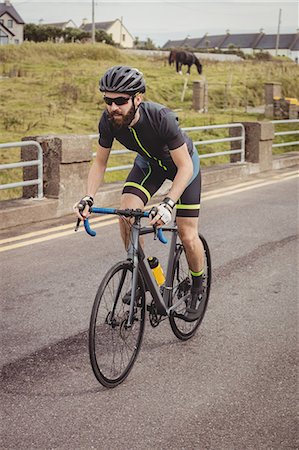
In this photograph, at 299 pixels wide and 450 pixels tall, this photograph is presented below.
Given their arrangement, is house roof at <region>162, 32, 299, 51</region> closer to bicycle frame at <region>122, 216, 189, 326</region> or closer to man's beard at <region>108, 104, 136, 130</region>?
bicycle frame at <region>122, 216, 189, 326</region>

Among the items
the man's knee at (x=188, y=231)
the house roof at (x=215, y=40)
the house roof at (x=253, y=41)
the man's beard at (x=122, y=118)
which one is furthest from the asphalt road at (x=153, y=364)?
the house roof at (x=215, y=40)

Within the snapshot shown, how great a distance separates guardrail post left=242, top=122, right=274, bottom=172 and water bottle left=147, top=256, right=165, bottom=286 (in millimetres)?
10511

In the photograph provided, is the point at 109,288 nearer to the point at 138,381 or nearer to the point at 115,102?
the point at 138,381

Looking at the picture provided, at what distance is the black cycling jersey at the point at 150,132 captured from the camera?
481 centimetres

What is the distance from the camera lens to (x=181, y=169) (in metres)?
4.78

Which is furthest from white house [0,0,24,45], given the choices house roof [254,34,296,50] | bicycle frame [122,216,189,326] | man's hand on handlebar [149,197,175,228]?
man's hand on handlebar [149,197,175,228]

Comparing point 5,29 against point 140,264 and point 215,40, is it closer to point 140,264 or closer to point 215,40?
point 215,40

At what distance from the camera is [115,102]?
4.57 meters

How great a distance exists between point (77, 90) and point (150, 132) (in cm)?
2637

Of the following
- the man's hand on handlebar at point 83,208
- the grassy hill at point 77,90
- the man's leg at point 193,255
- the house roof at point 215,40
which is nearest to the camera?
the man's hand on handlebar at point 83,208

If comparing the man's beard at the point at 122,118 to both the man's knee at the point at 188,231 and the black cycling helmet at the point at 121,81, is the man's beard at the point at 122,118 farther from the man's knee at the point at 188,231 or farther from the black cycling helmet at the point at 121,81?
the man's knee at the point at 188,231

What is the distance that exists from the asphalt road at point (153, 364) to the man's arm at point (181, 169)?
1279 mm

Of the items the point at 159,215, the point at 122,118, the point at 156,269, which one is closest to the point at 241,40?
the point at 156,269

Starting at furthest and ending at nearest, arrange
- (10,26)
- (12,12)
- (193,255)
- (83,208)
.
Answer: (10,26) < (12,12) < (193,255) < (83,208)
